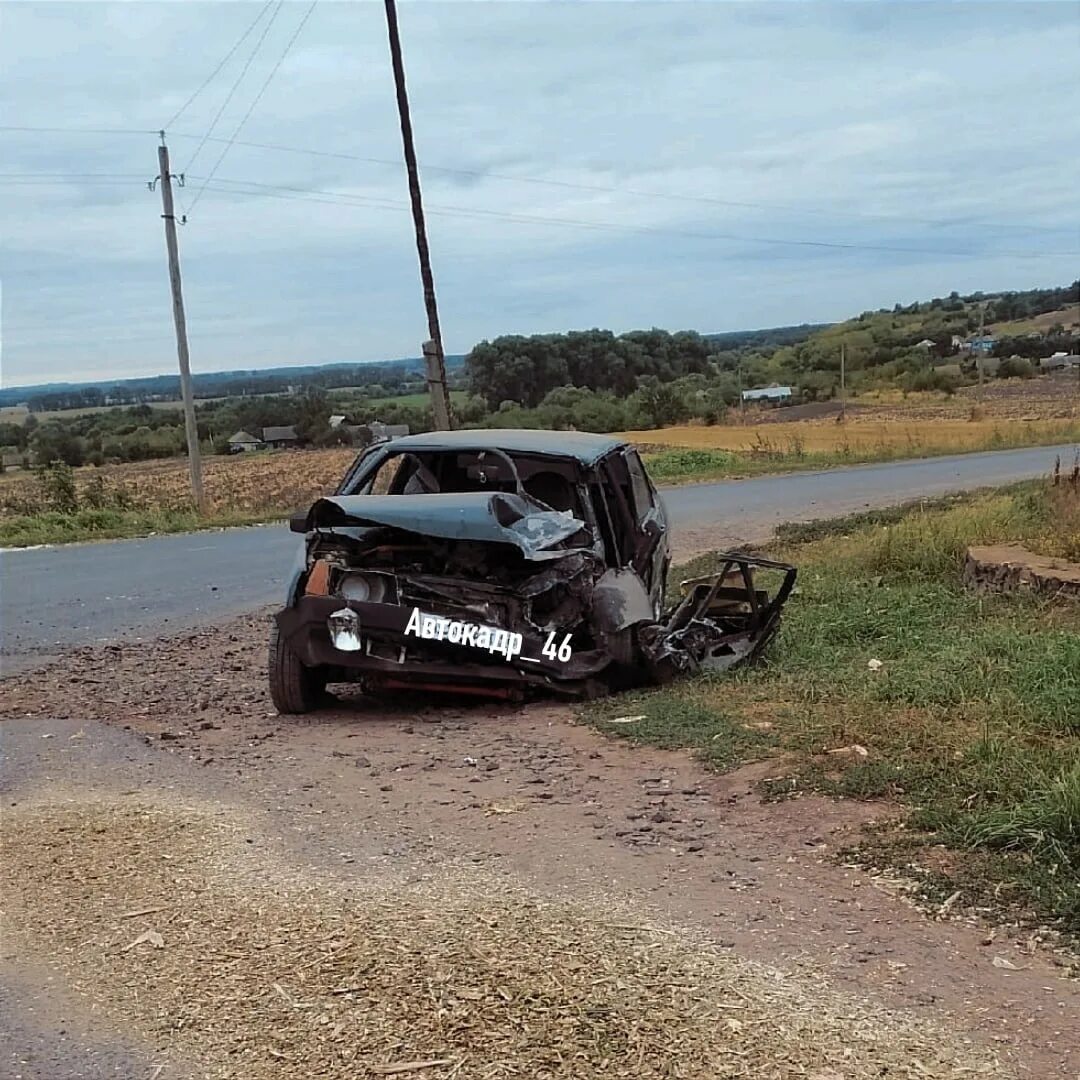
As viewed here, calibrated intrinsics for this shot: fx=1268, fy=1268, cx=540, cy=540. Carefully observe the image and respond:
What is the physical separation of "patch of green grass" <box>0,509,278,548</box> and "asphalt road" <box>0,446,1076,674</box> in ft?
3.61

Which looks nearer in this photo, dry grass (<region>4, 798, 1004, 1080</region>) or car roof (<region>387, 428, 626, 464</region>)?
dry grass (<region>4, 798, 1004, 1080</region>)

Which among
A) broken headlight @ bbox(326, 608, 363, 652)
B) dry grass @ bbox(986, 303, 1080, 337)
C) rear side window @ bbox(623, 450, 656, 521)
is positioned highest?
dry grass @ bbox(986, 303, 1080, 337)

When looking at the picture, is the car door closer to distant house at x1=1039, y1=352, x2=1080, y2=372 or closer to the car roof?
the car roof

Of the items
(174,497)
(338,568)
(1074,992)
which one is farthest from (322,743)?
(174,497)

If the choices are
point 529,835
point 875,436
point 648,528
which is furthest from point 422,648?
point 875,436

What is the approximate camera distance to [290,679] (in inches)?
298

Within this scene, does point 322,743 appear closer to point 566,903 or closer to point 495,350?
point 566,903

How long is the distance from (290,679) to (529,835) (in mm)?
2926

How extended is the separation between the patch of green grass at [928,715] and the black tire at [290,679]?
5.82 ft

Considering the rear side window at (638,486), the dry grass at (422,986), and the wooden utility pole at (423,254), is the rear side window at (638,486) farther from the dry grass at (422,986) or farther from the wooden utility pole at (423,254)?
the wooden utility pole at (423,254)

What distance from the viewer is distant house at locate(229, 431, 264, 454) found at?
2328 inches

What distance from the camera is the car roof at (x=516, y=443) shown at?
27.0 feet

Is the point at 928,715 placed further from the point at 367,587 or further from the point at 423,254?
the point at 423,254

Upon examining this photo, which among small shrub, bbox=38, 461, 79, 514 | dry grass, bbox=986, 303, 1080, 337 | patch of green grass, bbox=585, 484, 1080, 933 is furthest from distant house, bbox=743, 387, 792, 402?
patch of green grass, bbox=585, 484, 1080, 933
